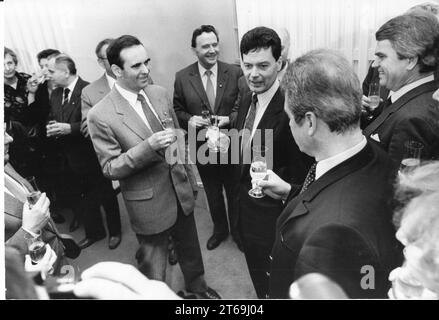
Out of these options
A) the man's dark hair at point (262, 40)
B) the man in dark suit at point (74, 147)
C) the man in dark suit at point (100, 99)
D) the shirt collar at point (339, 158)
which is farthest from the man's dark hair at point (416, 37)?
the man in dark suit at point (74, 147)

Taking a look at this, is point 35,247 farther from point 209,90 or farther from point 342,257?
point 209,90

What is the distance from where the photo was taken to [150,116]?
1.68 m

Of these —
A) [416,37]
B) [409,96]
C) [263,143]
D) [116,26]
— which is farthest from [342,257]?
[116,26]

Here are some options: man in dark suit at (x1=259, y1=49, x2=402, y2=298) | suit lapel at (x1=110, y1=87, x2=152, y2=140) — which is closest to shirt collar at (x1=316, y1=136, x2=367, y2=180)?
man in dark suit at (x1=259, y1=49, x2=402, y2=298)

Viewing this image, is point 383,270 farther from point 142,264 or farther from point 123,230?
point 123,230

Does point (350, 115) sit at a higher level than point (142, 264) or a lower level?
higher

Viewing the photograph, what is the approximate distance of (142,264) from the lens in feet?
5.86

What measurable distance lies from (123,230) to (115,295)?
1818mm

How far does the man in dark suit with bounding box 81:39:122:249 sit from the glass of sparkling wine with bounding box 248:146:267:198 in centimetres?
124

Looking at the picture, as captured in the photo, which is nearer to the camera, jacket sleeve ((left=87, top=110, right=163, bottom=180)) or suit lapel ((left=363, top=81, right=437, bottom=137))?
suit lapel ((left=363, top=81, right=437, bottom=137))

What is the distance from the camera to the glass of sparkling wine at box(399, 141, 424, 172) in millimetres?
1147

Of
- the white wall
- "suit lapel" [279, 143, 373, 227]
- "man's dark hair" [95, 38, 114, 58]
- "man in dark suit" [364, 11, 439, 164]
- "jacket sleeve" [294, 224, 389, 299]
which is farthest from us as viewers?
"man's dark hair" [95, 38, 114, 58]

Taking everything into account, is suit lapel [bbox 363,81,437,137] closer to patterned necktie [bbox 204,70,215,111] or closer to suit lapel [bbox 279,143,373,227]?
suit lapel [bbox 279,143,373,227]
